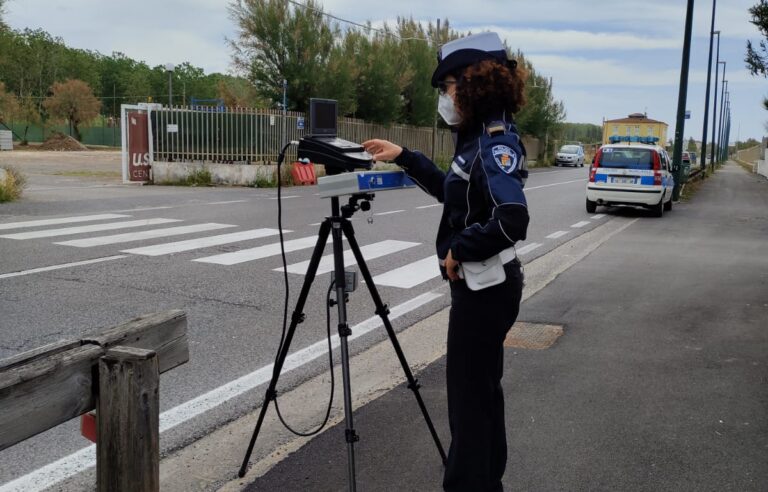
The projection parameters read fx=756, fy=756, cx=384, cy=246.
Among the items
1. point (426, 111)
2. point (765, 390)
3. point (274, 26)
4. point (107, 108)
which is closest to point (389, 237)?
point (765, 390)

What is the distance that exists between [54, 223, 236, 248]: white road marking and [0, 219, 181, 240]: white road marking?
67cm

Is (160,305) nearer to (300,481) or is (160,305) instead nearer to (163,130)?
(300,481)

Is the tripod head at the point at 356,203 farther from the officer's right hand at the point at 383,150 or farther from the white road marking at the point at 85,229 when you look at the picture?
the white road marking at the point at 85,229

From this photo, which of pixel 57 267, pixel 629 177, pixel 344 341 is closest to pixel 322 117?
pixel 344 341

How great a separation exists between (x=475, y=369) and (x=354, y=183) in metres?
0.88

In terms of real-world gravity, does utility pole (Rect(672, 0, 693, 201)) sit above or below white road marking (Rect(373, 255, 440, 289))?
above

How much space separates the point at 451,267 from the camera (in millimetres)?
2920

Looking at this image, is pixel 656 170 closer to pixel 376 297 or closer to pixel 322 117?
pixel 376 297

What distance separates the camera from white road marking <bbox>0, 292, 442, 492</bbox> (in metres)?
3.48

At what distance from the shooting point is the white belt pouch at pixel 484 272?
287cm

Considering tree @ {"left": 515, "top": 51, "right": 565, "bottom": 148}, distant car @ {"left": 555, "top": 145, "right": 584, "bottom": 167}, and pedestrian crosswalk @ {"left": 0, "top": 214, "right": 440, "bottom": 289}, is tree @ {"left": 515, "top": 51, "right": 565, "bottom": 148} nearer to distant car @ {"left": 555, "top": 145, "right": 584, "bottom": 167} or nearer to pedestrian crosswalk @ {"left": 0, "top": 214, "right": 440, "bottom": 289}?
distant car @ {"left": 555, "top": 145, "right": 584, "bottom": 167}

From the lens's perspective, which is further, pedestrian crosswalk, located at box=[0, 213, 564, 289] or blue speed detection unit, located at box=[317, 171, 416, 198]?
pedestrian crosswalk, located at box=[0, 213, 564, 289]

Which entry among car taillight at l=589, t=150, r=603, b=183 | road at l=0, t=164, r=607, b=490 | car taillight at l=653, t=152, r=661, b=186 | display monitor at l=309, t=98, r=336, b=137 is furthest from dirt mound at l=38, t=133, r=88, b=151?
display monitor at l=309, t=98, r=336, b=137

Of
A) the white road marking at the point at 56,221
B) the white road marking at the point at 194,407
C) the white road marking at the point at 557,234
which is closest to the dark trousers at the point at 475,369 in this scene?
the white road marking at the point at 194,407
